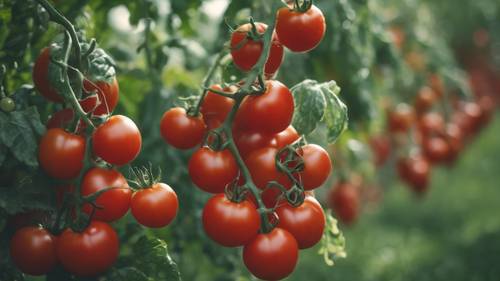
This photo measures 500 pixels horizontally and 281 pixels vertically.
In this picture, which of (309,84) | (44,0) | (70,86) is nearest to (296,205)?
(309,84)

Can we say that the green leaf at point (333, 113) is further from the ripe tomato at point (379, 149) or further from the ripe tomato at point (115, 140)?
the ripe tomato at point (379, 149)

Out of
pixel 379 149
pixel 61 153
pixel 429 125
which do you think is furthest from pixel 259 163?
pixel 379 149

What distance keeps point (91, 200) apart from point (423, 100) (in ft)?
8.19

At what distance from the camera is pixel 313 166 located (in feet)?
4.10

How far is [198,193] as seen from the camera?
2.06 m

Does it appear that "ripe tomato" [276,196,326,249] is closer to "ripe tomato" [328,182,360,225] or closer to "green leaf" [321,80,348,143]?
"green leaf" [321,80,348,143]

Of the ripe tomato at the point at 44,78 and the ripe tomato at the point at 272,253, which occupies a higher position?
the ripe tomato at the point at 44,78

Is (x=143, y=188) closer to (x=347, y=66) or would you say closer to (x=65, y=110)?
(x=65, y=110)

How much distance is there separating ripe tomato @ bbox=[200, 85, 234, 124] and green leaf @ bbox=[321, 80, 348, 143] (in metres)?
0.20

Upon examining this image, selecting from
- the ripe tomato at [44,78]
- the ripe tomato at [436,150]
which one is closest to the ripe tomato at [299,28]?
the ripe tomato at [44,78]

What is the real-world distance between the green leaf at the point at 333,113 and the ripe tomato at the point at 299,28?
0.43 feet

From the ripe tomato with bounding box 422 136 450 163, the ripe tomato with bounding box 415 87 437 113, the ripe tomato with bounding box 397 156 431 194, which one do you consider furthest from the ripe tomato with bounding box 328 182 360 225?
the ripe tomato with bounding box 415 87 437 113

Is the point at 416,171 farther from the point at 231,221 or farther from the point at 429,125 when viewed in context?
the point at 231,221

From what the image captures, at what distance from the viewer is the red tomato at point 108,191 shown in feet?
4.00
